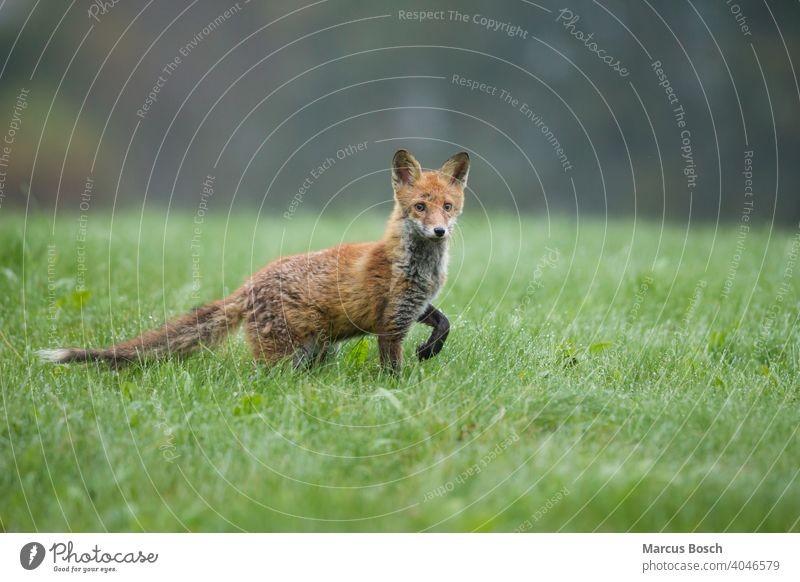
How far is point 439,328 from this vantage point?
502 cm

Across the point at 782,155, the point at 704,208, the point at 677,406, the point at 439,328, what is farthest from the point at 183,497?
the point at 704,208

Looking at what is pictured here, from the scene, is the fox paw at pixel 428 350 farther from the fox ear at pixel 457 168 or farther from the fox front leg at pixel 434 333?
the fox ear at pixel 457 168

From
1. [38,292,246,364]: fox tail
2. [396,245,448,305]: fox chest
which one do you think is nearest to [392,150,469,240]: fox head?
[396,245,448,305]: fox chest

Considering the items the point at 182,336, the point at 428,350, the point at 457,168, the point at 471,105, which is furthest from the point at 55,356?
the point at 471,105

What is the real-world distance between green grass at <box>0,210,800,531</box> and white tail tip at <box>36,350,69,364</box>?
0.36ft

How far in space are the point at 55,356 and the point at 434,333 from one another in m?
2.66

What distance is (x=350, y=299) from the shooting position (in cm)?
498

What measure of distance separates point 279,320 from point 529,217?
8.50 m
